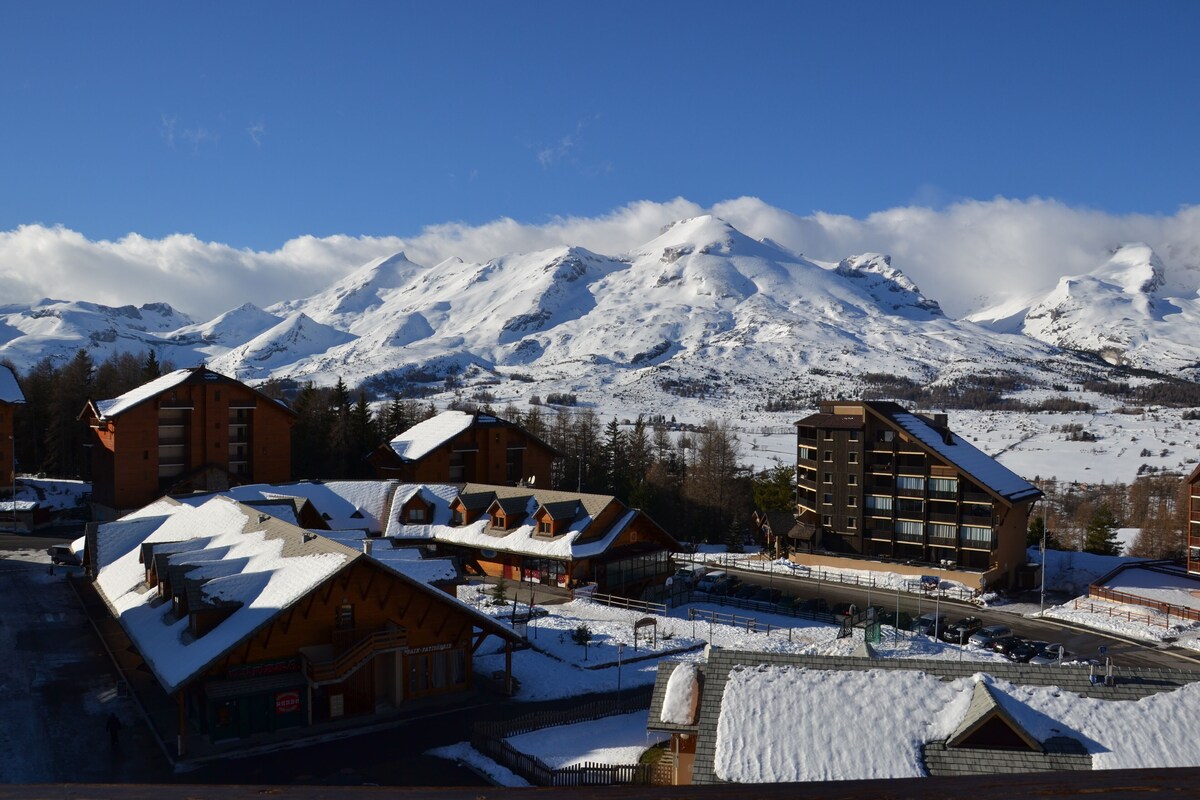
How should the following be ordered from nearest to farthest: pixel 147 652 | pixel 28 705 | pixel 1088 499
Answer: pixel 147 652 < pixel 28 705 < pixel 1088 499

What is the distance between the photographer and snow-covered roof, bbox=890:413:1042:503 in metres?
67.8

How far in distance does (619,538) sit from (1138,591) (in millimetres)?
36473

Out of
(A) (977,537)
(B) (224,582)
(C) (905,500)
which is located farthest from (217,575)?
(A) (977,537)

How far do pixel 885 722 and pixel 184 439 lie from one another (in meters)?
74.8

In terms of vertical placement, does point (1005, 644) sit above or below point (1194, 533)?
below

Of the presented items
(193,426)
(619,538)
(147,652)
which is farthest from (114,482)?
(147,652)

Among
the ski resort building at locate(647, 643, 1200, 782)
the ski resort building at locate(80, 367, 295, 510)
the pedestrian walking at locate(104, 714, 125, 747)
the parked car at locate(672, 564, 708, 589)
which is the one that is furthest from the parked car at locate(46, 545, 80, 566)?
the ski resort building at locate(647, 643, 1200, 782)

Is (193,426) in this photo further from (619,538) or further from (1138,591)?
(1138,591)

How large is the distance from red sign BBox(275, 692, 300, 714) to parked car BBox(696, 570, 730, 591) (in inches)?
1360

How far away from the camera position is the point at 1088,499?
415 feet

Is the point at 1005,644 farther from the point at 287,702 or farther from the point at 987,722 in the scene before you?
the point at 287,702

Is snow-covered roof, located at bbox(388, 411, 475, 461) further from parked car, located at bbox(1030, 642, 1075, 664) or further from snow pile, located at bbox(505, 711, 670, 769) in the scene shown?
parked car, located at bbox(1030, 642, 1075, 664)

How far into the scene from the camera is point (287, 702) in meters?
30.2

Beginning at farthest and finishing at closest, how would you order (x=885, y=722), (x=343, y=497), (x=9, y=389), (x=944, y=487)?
(x=9, y=389) < (x=944, y=487) < (x=343, y=497) < (x=885, y=722)
